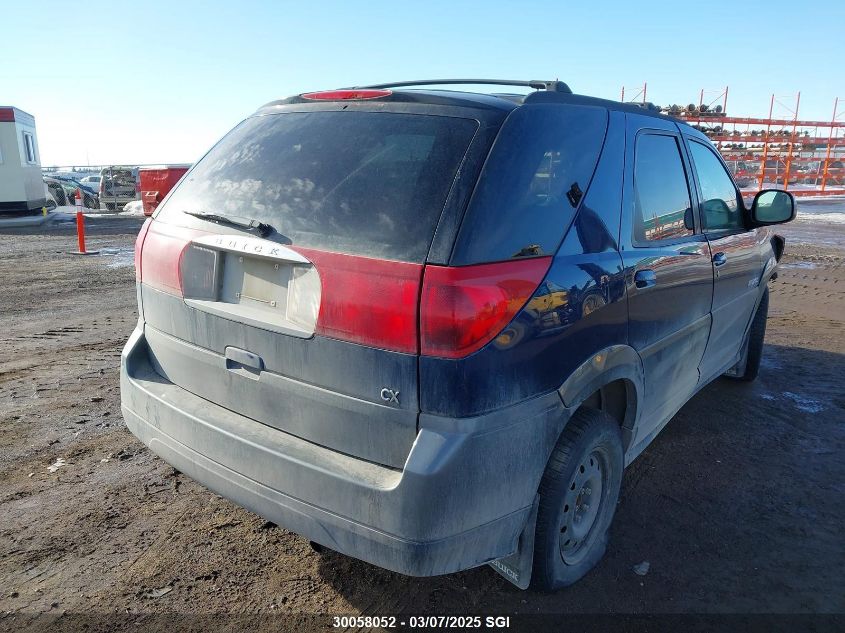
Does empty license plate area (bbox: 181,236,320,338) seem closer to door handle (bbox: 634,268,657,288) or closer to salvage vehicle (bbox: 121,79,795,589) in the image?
salvage vehicle (bbox: 121,79,795,589)

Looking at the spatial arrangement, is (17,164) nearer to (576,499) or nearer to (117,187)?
(117,187)

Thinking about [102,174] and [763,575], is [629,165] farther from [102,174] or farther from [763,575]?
[102,174]

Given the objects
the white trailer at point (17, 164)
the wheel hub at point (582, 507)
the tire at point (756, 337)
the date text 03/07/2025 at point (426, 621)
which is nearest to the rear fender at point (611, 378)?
the wheel hub at point (582, 507)

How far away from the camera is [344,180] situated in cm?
231

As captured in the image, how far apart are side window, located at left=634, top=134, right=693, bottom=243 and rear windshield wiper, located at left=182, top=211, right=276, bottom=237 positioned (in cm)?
160

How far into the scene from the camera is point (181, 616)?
2.49 metres

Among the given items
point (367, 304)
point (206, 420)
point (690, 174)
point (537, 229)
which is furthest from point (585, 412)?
point (690, 174)

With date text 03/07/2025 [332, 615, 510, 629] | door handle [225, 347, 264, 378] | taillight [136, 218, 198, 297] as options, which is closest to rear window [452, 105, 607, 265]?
door handle [225, 347, 264, 378]

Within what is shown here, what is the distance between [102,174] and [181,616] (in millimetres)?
25485

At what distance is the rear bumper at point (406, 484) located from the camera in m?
1.98

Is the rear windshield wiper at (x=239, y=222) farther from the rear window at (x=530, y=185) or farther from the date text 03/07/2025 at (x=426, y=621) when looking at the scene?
the date text 03/07/2025 at (x=426, y=621)

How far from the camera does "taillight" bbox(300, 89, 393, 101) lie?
254 cm

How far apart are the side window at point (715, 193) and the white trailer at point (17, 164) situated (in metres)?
20.0

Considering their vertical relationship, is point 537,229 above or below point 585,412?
above
